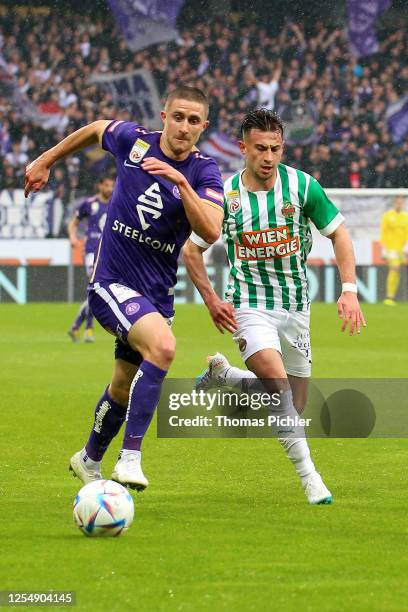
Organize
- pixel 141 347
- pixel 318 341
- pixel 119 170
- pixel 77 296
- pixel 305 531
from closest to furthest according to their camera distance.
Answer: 1. pixel 305 531
2. pixel 141 347
3. pixel 119 170
4. pixel 318 341
5. pixel 77 296

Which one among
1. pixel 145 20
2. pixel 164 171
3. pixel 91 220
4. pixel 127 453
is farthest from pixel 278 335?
pixel 145 20

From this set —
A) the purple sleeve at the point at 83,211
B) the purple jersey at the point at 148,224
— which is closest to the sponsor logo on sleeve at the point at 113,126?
the purple jersey at the point at 148,224

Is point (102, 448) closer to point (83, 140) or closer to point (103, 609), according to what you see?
point (83, 140)

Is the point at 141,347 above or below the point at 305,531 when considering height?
above

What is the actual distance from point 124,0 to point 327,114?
19.1 feet

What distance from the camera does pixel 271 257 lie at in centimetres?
711

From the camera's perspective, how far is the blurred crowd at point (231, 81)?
28391 mm

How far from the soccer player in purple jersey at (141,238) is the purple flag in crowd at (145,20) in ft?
79.7

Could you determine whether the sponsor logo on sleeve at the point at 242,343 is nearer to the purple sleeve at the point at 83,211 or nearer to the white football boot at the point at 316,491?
the white football boot at the point at 316,491

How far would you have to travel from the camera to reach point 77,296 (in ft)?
80.8

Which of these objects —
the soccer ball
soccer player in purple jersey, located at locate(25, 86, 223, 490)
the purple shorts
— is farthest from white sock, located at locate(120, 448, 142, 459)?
the purple shorts

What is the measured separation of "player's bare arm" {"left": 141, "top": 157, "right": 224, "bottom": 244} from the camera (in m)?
5.94

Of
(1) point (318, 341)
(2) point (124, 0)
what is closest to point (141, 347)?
(1) point (318, 341)

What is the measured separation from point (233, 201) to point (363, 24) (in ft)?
83.0
